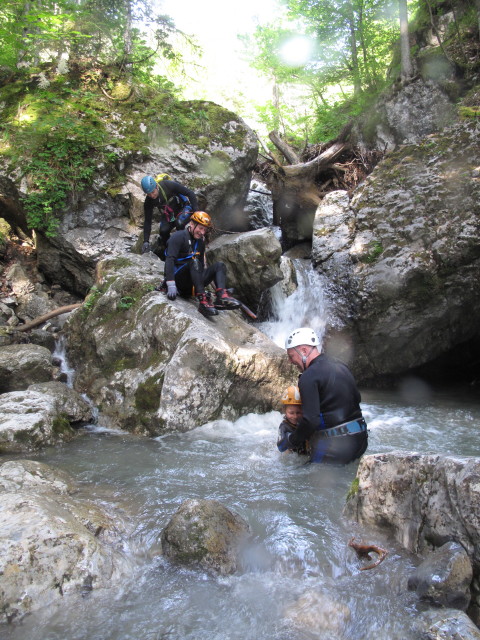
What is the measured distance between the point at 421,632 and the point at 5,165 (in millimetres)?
11371

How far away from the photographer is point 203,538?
333 centimetres

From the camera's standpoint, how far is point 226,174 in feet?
36.9

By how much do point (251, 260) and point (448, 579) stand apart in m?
7.66

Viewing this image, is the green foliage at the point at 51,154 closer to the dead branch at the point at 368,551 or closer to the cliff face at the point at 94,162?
the cliff face at the point at 94,162

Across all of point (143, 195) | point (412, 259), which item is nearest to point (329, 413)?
point (412, 259)

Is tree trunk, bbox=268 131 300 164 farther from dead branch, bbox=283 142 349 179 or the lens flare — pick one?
the lens flare

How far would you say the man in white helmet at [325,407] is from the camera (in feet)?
14.5

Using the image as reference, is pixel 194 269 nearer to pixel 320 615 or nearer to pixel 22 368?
pixel 22 368

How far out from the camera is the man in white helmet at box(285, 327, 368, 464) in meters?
4.41

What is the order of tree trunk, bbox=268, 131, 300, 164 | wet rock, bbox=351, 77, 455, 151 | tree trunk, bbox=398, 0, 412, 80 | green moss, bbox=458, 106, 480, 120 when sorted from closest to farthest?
green moss, bbox=458, 106, 480, 120
tree trunk, bbox=398, 0, 412, 80
wet rock, bbox=351, 77, 455, 151
tree trunk, bbox=268, 131, 300, 164

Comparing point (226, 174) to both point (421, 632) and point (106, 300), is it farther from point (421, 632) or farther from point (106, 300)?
point (421, 632)

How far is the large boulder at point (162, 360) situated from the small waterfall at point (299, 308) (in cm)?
218

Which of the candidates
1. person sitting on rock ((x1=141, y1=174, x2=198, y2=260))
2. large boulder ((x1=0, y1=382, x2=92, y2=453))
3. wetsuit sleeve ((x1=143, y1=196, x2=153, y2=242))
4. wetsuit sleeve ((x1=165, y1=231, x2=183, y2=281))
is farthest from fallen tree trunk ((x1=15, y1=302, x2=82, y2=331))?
large boulder ((x1=0, y1=382, x2=92, y2=453))

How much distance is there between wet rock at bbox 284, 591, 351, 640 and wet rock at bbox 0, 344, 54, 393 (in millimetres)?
5747
